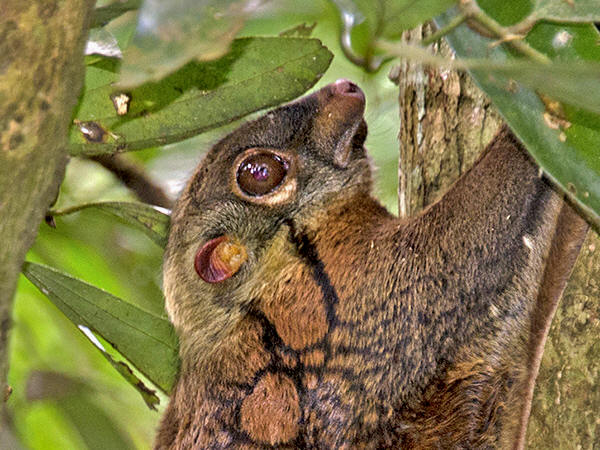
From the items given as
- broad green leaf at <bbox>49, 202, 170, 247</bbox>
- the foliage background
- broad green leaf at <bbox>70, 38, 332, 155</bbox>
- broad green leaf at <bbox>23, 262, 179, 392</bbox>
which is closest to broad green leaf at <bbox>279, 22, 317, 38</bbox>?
the foliage background

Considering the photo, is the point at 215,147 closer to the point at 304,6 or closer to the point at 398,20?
the point at 304,6

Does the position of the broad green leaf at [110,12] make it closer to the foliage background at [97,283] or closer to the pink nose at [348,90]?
the pink nose at [348,90]

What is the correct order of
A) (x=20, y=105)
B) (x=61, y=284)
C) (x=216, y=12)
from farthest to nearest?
(x=61, y=284), (x=216, y=12), (x=20, y=105)

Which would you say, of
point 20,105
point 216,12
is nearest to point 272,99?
point 216,12

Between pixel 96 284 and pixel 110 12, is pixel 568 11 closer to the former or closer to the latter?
pixel 110 12

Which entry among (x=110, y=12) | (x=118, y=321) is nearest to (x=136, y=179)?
(x=118, y=321)

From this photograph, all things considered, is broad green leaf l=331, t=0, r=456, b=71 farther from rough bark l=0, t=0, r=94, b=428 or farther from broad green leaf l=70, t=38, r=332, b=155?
rough bark l=0, t=0, r=94, b=428

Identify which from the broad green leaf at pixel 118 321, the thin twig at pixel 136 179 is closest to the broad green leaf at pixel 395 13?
the broad green leaf at pixel 118 321
